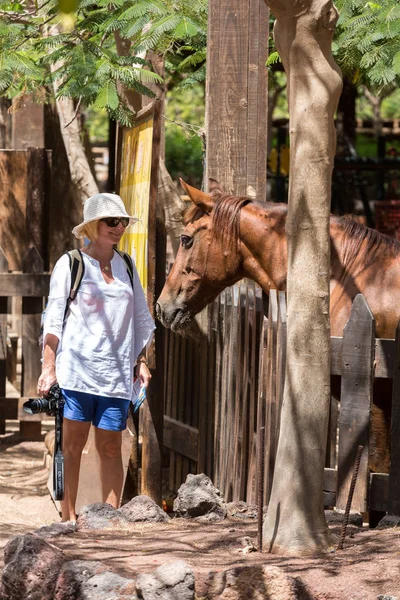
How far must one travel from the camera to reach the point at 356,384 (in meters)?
4.82

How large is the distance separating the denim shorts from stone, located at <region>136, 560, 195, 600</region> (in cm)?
211

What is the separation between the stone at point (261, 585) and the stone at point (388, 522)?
136cm

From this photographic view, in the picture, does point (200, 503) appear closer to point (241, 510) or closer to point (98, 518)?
point (241, 510)

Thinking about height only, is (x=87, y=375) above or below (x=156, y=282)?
below

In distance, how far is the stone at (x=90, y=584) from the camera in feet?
11.4

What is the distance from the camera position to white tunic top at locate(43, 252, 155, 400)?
17.8 feet

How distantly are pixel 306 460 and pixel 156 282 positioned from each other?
106 inches

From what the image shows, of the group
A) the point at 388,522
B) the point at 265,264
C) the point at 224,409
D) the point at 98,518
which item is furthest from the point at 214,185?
the point at 388,522

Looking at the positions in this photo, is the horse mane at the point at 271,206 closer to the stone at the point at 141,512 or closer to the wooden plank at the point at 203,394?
the wooden plank at the point at 203,394

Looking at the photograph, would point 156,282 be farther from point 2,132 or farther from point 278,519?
point 2,132

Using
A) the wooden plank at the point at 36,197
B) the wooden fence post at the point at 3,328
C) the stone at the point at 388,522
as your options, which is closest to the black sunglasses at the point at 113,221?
the stone at the point at 388,522

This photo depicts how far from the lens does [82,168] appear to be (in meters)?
10.3

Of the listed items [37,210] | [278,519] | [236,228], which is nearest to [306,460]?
[278,519]

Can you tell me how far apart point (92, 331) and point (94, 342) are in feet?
0.20
